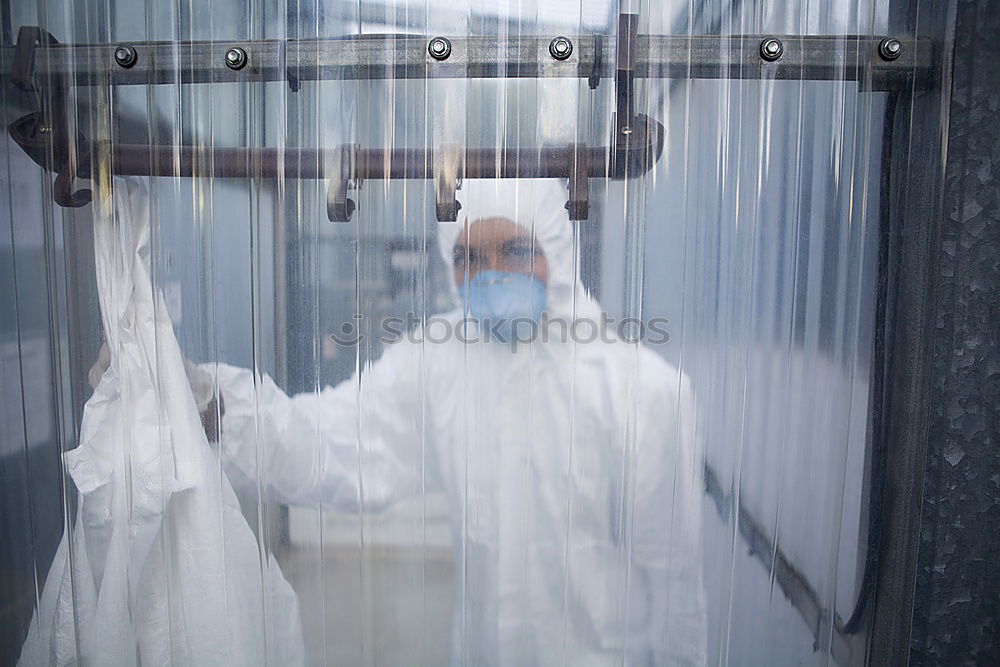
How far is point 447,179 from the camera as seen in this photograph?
2.49 feet

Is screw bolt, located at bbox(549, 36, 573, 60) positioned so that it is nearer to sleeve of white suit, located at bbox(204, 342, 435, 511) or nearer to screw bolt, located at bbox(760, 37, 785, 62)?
screw bolt, located at bbox(760, 37, 785, 62)

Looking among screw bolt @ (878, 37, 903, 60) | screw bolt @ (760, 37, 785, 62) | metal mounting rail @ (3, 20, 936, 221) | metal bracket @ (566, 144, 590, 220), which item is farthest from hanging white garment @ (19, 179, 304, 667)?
screw bolt @ (878, 37, 903, 60)

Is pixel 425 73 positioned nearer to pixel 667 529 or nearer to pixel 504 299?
pixel 504 299

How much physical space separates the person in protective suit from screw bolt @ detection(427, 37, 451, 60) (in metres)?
0.15

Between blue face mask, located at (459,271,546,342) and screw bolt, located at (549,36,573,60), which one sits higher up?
screw bolt, located at (549,36,573,60)

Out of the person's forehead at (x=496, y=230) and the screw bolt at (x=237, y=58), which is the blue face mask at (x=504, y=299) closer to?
the person's forehead at (x=496, y=230)

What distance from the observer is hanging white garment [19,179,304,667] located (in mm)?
784

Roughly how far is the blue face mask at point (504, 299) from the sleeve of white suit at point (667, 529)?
0.17 m

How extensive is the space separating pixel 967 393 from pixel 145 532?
3.35 ft

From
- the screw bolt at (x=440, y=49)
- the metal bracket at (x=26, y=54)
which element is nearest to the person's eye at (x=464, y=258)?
the screw bolt at (x=440, y=49)

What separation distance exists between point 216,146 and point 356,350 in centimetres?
31

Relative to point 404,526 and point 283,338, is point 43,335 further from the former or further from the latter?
point 404,526

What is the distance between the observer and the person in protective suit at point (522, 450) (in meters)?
0.76

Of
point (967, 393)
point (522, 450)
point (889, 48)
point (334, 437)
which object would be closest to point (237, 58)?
point (334, 437)
